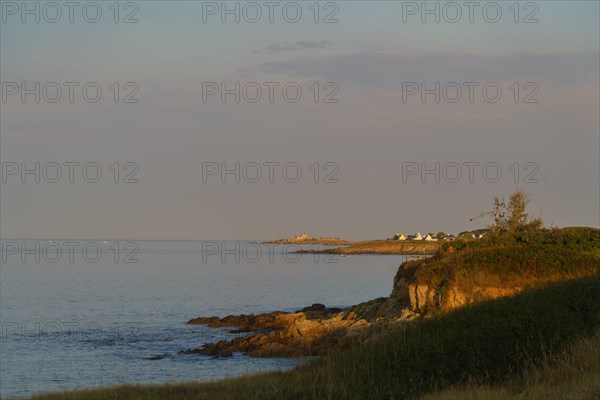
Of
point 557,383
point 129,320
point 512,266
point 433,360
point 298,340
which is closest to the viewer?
point 557,383

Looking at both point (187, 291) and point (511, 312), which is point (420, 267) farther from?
point (187, 291)

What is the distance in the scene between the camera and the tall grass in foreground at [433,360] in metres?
16.6

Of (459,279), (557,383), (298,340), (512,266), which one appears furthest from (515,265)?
(557,383)

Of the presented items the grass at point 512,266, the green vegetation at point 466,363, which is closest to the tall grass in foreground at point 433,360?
the green vegetation at point 466,363

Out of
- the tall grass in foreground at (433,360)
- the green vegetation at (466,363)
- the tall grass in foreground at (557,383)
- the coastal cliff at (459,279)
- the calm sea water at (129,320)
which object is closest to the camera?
the tall grass in foreground at (557,383)

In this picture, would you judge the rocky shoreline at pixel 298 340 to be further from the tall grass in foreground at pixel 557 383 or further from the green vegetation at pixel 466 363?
the tall grass in foreground at pixel 557 383

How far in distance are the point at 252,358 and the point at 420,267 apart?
32.9ft

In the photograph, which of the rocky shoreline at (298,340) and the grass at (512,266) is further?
the rocky shoreline at (298,340)

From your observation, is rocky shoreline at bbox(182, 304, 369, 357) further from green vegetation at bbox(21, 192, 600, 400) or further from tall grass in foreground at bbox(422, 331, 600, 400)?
tall grass in foreground at bbox(422, 331, 600, 400)

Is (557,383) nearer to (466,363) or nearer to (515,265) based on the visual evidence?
(466,363)

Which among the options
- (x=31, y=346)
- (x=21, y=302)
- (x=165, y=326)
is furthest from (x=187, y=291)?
(x=31, y=346)

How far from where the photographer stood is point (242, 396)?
16.1 meters

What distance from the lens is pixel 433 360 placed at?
715 inches

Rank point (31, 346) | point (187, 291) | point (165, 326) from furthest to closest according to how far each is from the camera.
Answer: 1. point (187, 291)
2. point (165, 326)
3. point (31, 346)
